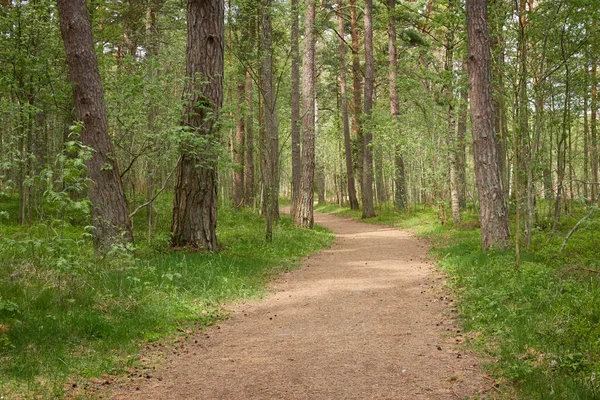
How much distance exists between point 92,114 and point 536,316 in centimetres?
744

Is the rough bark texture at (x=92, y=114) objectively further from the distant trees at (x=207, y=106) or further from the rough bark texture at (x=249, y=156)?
the rough bark texture at (x=249, y=156)

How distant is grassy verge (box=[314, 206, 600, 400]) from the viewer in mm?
3600

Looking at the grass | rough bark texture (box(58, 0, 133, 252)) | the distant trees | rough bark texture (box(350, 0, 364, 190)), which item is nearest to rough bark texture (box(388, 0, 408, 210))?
the distant trees

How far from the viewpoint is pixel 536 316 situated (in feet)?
16.4

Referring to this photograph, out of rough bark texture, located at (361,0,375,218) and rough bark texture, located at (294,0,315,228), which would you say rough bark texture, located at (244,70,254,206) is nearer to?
rough bark texture, located at (294,0,315,228)

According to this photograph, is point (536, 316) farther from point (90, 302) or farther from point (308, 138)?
point (308, 138)

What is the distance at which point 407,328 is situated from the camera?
5652 mm

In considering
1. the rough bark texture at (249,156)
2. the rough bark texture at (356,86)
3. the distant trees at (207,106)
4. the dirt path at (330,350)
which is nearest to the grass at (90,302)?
the dirt path at (330,350)

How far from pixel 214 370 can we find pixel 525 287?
13.8 ft

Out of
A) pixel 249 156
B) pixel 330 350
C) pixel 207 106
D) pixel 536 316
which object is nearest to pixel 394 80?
pixel 249 156

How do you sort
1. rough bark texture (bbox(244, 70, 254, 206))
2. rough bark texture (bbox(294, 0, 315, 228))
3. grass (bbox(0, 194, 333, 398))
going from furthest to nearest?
rough bark texture (bbox(244, 70, 254, 206)) → rough bark texture (bbox(294, 0, 315, 228)) → grass (bbox(0, 194, 333, 398))

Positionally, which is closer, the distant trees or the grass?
the grass

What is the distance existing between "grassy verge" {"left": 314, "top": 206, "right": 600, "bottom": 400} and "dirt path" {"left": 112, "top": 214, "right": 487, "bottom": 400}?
33cm

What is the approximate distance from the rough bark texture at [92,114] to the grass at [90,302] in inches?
32.8
